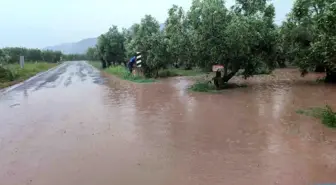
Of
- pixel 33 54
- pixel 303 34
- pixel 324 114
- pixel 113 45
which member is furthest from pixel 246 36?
pixel 33 54

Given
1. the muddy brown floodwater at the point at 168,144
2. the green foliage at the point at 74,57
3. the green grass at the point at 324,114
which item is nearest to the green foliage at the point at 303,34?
the muddy brown floodwater at the point at 168,144

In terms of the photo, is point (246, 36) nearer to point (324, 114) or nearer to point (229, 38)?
point (229, 38)

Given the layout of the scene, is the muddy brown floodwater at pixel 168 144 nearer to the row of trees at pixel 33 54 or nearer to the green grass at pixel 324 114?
the green grass at pixel 324 114

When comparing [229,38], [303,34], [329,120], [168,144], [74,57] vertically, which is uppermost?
[303,34]

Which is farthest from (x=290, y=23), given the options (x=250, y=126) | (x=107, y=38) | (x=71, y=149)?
(x=107, y=38)

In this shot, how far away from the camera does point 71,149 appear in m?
7.59

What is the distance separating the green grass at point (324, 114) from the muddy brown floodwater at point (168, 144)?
0.27 metres

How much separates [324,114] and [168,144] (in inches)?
190

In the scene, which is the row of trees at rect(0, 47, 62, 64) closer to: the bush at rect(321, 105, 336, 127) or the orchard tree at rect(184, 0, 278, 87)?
the orchard tree at rect(184, 0, 278, 87)

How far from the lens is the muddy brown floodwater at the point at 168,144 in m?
5.82

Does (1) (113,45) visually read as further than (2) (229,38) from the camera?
Yes

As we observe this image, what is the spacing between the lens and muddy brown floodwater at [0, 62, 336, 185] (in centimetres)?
582

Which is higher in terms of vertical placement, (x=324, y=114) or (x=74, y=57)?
(x=74, y=57)

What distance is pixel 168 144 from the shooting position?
7750mm
